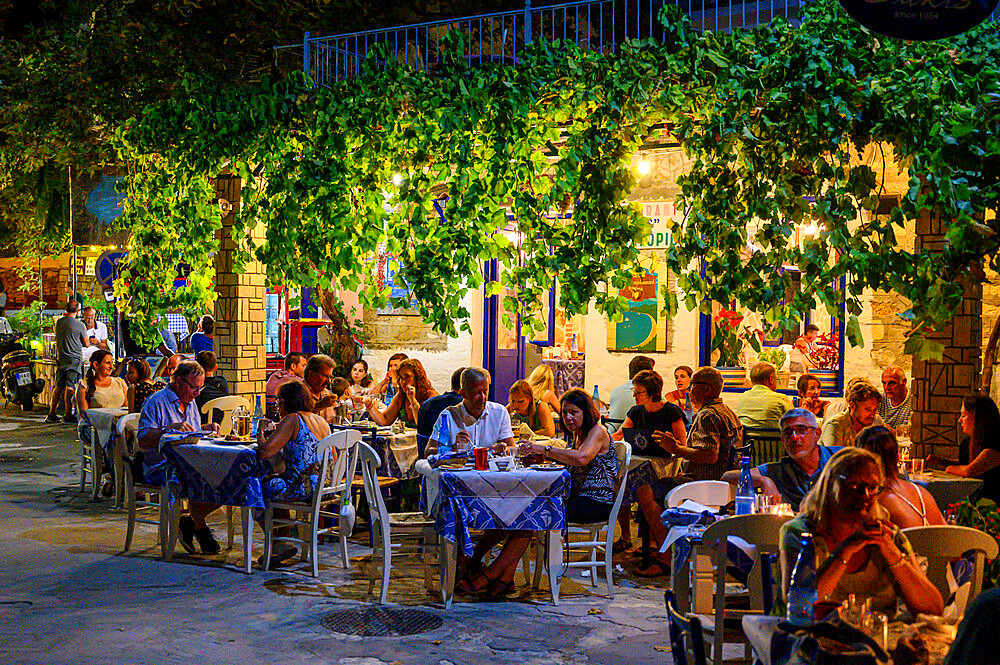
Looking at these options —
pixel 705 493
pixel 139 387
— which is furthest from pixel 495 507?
pixel 139 387

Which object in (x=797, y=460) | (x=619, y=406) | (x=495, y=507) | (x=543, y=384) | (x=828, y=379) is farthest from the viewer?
(x=828, y=379)

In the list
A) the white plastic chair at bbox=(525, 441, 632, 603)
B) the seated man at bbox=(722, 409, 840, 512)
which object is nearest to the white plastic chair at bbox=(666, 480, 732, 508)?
the seated man at bbox=(722, 409, 840, 512)

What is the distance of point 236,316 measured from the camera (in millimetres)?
11828

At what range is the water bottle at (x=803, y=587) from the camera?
3.68m

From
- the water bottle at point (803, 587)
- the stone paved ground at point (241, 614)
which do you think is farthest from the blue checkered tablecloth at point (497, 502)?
the water bottle at point (803, 587)

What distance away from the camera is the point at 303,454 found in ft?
25.4

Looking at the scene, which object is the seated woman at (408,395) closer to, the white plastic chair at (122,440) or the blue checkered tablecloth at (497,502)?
the white plastic chair at (122,440)

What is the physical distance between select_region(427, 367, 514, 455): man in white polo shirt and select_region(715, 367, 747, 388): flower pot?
16.7 feet

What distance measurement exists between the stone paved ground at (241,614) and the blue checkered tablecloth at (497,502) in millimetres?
545

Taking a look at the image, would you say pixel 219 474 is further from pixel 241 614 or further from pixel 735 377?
pixel 735 377

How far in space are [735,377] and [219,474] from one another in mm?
6620

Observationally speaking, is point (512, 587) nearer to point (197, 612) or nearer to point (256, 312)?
point (197, 612)

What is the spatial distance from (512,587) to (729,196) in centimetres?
314

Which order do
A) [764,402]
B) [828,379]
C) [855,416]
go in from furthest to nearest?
[828,379] < [764,402] < [855,416]
